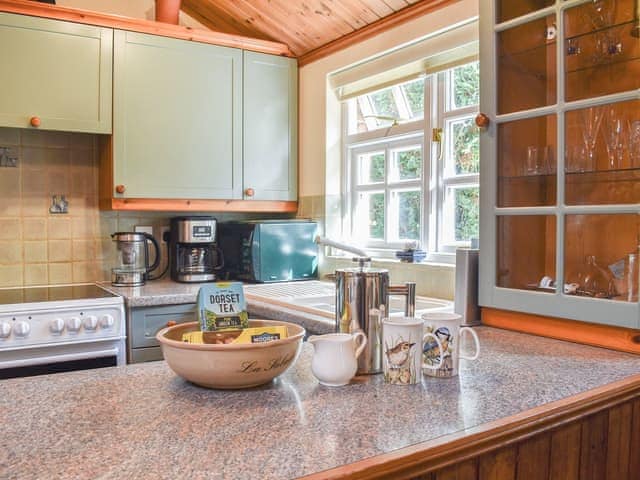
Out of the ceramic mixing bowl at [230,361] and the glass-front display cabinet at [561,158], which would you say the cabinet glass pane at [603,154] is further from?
the ceramic mixing bowl at [230,361]

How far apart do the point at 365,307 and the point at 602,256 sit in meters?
0.71

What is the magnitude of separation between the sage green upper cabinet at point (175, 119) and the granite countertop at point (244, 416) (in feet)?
5.47

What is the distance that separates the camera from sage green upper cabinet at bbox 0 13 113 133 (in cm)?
243

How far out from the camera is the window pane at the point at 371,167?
2.84 meters

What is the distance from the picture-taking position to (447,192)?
7.99 ft

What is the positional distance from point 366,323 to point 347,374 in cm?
14

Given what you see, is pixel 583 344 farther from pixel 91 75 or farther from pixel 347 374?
pixel 91 75

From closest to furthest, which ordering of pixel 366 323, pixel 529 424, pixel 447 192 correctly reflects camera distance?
pixel 529 424
pixel 366 323
pixel 447 192

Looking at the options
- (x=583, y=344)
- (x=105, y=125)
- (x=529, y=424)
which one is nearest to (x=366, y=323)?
(x=529, y=424)

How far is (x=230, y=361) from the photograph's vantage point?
3.34 ft

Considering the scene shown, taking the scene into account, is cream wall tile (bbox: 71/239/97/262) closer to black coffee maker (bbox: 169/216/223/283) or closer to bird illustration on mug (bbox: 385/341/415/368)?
black coffee maker (bbox: 169/216/223/283)

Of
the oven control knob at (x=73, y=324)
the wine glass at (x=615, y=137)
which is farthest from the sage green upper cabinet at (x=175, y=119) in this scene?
the wine glass at (x=615, y=137)

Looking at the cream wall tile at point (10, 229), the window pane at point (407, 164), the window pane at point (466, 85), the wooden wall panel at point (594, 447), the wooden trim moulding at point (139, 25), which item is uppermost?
the wooden trim moulding at point (139, 25)

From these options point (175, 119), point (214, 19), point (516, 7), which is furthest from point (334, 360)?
point (214, 19)
